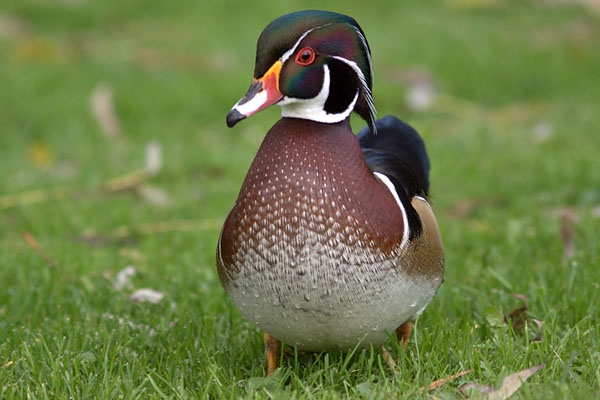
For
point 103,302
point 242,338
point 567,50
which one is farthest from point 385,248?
point 567,50

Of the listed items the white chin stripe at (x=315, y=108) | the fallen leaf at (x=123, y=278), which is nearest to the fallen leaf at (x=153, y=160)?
the fallen leaf at (x=123, y=278)

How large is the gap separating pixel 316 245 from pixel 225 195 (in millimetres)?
3378

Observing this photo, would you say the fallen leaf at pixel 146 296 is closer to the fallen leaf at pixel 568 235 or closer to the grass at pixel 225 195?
the grass at pixel 225 195

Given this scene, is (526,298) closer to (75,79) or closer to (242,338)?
(242,338)

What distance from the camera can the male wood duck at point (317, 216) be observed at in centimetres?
262

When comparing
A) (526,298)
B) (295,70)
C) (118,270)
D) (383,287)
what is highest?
(295,70)

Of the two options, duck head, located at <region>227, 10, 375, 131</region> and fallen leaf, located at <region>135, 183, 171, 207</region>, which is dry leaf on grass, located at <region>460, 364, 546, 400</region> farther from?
fallen leaf, located at <region>135, 183, 171, 207</region>

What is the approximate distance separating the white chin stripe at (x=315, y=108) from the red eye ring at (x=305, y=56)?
56 millimetres

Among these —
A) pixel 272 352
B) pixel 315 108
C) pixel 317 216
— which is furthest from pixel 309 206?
pixel 272 352

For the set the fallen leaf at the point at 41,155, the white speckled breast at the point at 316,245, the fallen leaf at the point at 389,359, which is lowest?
the fallen leaf at the point at 41,155

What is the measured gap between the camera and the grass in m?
2.89

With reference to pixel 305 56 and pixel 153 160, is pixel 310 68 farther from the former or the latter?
pixel 153 160

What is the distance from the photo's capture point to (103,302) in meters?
3.88

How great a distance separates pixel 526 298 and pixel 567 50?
276 inches
